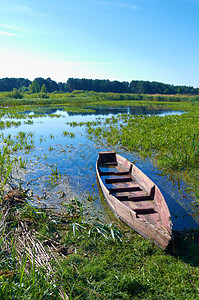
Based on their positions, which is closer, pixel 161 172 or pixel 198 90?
pixel 161 172

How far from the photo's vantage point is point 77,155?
10961 millimetres

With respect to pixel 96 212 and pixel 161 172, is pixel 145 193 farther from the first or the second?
pixel 161 172

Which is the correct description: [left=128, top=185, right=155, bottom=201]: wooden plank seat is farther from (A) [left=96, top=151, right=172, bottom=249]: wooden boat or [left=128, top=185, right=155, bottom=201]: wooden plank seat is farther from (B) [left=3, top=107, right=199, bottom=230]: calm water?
(B) [left=3, top=107, right=199, bottom=230]: calm water

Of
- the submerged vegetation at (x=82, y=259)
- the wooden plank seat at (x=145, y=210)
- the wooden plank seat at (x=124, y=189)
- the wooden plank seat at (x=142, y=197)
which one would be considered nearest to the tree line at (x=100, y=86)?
the wooden plank seat at (x=124, y=189)

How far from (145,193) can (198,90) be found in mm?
118130

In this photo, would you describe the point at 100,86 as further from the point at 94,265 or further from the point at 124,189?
the point at 94,265

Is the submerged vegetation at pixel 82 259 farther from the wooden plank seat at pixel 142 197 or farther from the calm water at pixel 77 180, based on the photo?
the wooden plank seat at pixel 142 197

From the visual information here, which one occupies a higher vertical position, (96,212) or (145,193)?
(145,193)

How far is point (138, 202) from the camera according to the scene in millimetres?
5875

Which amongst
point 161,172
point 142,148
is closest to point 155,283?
point 161,172

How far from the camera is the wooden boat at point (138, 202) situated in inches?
166

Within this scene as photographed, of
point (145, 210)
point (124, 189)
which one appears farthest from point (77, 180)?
point (145, 210)

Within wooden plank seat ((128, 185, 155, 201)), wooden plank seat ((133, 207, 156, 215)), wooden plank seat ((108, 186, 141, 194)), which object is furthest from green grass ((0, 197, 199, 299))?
wooden plank seat ((108, 186, 141, 194))

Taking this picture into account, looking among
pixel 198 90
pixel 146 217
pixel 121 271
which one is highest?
pixel 198 90
